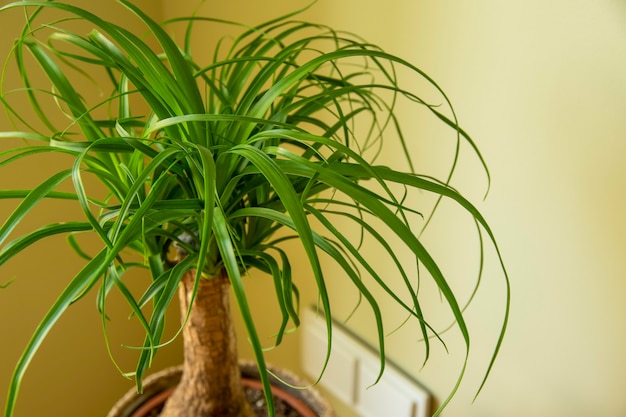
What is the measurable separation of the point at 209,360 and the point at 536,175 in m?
0.42

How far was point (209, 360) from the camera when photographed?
2.26 ft

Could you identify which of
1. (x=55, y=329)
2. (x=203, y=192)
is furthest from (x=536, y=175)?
(x=55, y=329)

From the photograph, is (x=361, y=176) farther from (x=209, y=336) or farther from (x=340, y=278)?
(x=340, y=278)

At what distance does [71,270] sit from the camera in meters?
1.05

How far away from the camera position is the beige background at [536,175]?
2.09 feet

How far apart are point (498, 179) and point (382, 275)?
258 mm

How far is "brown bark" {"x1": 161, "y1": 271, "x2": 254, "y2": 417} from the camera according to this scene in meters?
0.67

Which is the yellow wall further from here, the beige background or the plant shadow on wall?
the plant shadow on wall

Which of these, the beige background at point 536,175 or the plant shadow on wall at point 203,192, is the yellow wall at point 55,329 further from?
the plant shadow on wall at point 203,192

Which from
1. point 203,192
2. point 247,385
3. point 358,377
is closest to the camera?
point 203,192

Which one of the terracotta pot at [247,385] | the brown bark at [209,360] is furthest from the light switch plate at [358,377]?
the brown bark at [209,360]

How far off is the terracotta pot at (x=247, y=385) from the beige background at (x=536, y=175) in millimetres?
208

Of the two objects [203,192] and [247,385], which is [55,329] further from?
[203,192]

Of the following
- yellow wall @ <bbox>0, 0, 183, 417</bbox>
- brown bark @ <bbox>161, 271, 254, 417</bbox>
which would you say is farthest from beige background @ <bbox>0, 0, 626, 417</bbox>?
brown bark @ <bbox>161, 271, 254, 417</bbox>
